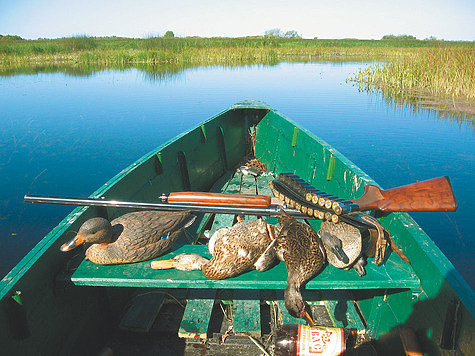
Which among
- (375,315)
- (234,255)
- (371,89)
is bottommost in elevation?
(375,315)

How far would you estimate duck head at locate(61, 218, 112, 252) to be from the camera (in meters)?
2.26

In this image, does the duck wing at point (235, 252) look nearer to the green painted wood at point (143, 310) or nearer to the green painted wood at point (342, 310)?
the green painted wood at point (143, 310)

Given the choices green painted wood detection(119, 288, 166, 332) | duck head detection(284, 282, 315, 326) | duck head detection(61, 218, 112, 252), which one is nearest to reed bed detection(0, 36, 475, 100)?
duck head detection(284, 282, 315, 326)

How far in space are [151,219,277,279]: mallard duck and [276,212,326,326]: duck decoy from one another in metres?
0.11

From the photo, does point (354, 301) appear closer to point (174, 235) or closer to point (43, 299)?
point (174, 235)

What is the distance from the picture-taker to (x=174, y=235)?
8.63ft

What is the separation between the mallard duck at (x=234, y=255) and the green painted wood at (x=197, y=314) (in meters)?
0.62

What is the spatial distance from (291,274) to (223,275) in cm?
45

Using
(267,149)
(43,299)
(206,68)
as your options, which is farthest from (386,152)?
(206,68)

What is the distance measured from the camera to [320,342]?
7.11ft

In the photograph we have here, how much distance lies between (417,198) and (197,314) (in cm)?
189

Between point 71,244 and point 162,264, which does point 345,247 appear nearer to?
point 162,264

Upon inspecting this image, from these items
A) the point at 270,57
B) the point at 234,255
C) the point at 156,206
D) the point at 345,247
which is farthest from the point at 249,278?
the point at 270,57

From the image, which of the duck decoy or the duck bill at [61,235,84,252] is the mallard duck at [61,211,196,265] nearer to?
the duck bill at [61,235,84,252]
